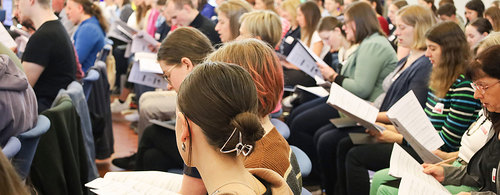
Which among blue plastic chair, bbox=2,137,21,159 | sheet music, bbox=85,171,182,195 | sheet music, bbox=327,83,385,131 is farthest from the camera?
sheet music, bbox=327,83,385,131

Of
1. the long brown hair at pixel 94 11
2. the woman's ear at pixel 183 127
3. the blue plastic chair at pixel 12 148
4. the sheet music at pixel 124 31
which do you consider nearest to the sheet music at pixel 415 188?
Result: the woman's ear at pixel 183 127

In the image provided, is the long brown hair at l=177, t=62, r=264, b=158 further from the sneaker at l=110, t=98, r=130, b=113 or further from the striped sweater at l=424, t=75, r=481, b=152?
the sneaker at l=110, t=98, r=130, b=113

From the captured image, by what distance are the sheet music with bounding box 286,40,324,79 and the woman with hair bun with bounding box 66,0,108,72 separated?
1.87 meters

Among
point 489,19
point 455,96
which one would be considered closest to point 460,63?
point 455,96

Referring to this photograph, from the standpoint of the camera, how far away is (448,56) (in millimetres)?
3053

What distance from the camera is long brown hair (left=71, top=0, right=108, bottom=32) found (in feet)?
17.8

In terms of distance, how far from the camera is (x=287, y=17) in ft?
21.5

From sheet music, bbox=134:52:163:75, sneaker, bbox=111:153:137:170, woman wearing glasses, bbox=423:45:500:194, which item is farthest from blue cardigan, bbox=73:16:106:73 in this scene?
woman wearing glasses, bbox=423:45:500:194

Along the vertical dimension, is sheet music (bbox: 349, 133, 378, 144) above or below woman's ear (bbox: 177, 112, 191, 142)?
below

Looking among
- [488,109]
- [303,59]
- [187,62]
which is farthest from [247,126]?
[303,59]

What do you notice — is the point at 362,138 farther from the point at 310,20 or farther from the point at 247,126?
the point at 310,20

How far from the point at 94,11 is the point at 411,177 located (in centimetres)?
390

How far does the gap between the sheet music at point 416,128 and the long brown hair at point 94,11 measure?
10.9ft

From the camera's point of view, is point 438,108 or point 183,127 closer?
point 183,127
